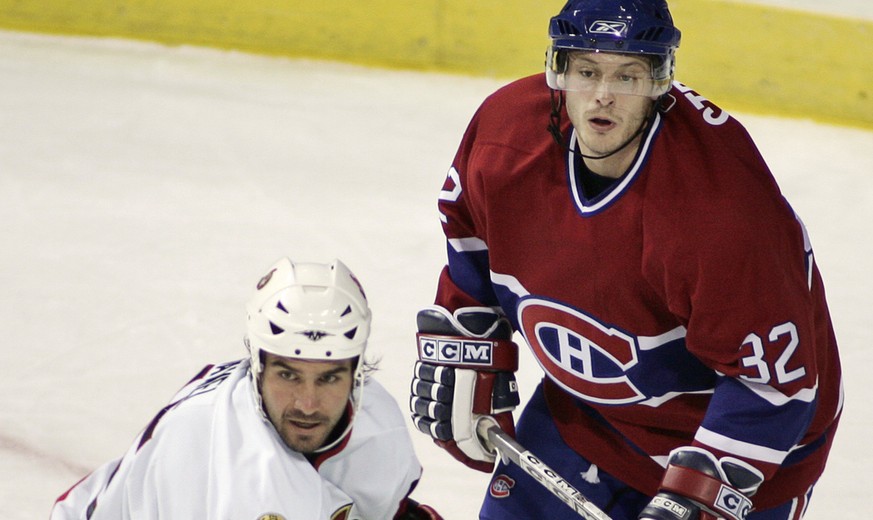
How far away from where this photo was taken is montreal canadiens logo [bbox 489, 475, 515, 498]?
2.15 metres

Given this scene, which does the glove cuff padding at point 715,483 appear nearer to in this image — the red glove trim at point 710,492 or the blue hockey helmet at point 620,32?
the red glove trim at point 710,492

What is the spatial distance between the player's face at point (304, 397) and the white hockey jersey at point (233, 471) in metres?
0.02

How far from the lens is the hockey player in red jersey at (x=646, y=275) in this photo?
1.69 metres

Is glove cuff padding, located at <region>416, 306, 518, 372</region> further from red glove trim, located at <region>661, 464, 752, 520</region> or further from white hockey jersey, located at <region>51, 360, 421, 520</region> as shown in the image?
red glove trim, located at <region>661, 464, 752, 520</region>

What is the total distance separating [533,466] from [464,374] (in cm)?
22

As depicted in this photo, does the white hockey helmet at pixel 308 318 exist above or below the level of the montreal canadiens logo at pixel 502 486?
above

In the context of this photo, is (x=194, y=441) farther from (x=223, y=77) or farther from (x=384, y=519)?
(x=223, y=77)

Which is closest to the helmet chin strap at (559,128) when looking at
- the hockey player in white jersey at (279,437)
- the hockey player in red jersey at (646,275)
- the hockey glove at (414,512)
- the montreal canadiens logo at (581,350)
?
the hockey player in red jersey at (646,275)

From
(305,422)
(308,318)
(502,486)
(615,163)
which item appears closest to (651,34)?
(615,163)

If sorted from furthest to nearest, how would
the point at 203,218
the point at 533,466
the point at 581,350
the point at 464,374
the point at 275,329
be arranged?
the point at 203,218 → the point at 464,374 → the point at 533,466 → the point at 581,350 → the point at 275,329

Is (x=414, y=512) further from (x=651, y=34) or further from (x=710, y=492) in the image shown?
(x=651, y=34)

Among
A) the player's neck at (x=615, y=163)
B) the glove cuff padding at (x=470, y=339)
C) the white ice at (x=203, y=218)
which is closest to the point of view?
the player's neck at (x=615, y=163)

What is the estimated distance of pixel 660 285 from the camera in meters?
1.75

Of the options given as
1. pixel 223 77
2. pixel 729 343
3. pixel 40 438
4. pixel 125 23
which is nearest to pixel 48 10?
pixel 125 23
